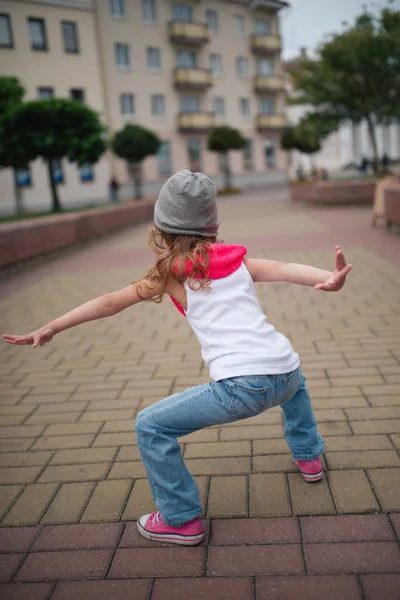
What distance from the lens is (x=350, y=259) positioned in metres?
8.27

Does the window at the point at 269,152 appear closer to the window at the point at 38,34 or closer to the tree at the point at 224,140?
the tree at the point at 224,140

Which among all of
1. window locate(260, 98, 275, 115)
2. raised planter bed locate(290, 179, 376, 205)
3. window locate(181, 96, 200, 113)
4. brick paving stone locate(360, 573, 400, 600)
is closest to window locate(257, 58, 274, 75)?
window locate(260, 98, 275, 115)

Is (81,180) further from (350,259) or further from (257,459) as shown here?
(257,459)

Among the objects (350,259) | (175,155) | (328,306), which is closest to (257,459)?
(328,306)

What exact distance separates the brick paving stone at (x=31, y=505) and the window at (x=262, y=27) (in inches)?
1911

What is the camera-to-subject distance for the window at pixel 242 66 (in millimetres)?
44406

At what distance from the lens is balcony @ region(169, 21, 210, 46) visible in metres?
39.1

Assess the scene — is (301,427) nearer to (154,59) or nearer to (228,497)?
(228,497)

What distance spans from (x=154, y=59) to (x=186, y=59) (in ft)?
10.2

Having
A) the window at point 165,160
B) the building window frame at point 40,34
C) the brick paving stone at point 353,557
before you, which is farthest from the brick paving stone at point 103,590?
the window at point 165,160

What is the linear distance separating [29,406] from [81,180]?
109ft

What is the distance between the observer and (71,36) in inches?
1339

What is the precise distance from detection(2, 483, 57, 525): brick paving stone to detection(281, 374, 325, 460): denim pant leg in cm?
115

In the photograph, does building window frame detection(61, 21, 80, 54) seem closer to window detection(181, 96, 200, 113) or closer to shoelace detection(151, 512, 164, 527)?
window detection(181, 96, 200, 113)
